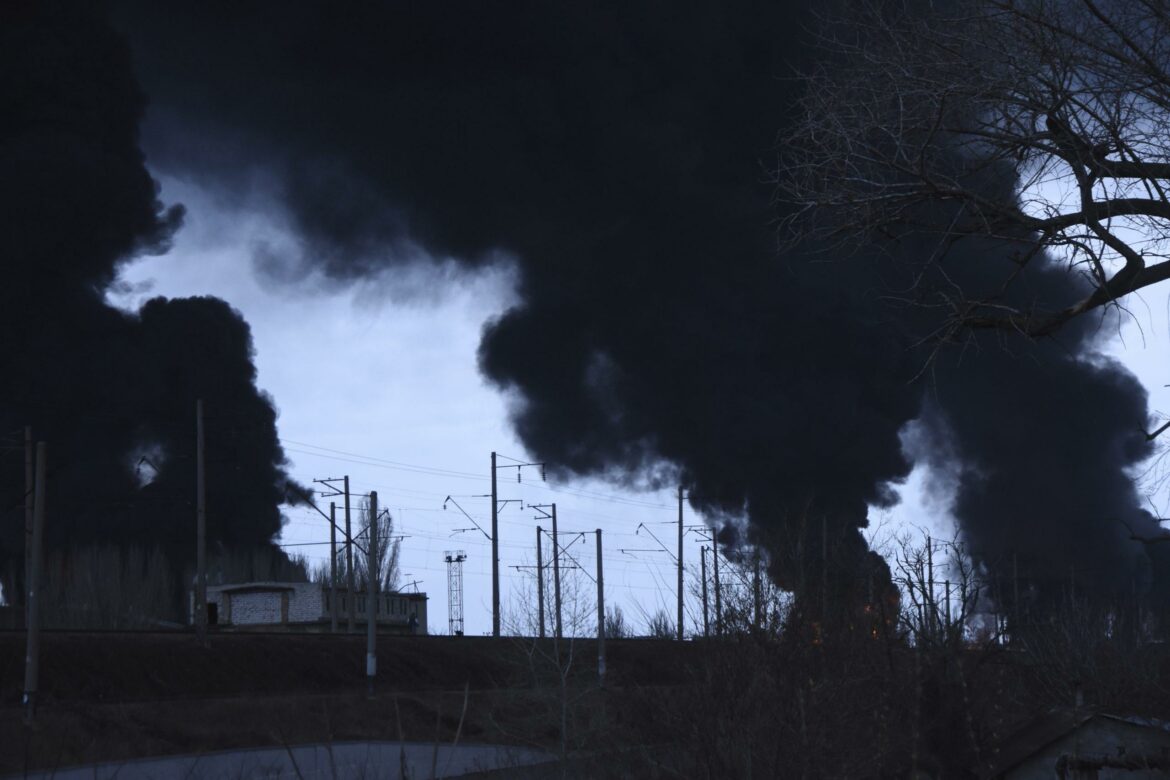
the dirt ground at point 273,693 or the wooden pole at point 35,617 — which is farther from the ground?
the wooden pole at point 35,617

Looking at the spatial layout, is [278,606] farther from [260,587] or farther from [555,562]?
[555,562]

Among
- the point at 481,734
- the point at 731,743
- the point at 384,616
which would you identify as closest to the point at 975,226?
the point at 731,743

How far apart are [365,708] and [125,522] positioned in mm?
40726

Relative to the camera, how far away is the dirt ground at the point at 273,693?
26.8 m

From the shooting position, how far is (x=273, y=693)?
1447 inches

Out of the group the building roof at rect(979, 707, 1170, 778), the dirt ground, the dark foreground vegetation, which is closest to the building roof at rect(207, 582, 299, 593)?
the dark foreground vegetation

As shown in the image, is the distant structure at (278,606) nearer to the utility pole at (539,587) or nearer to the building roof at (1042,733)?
the utility pole at (539,587)

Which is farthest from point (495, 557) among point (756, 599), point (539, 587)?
point (756, 599)

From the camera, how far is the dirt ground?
2681 centimetres

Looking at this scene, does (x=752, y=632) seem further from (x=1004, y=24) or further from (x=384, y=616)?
(x=384, y=616)

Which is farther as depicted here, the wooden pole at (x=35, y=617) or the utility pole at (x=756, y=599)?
the wooden pole at (x=35, y=617)

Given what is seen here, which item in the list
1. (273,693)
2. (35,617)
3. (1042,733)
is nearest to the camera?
(1042,733)

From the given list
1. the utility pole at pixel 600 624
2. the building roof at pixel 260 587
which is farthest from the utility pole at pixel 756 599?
the building roof at pixel 260 587

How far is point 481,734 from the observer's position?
107 feet
